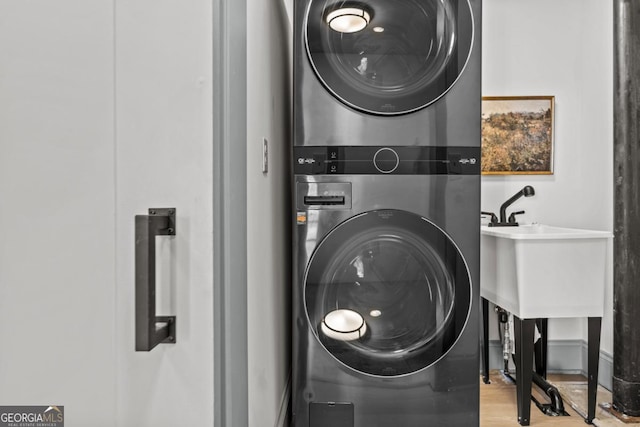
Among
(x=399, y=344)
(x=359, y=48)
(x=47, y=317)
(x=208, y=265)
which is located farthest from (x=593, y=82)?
(x=47, y=317)

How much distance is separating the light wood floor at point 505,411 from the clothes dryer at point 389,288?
62cm

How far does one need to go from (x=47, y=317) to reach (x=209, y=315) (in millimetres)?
271

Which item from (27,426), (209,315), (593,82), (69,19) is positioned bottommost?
(27,426)

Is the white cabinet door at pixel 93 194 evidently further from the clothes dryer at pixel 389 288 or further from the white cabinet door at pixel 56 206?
the clothes dryer at pixel 389 288

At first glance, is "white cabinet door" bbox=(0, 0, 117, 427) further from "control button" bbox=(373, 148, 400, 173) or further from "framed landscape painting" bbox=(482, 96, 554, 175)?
"framed landscape painting" bbox=(482, 96, 554, 175)

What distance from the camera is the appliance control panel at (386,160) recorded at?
1.54 metres

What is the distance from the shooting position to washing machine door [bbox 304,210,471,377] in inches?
60.2

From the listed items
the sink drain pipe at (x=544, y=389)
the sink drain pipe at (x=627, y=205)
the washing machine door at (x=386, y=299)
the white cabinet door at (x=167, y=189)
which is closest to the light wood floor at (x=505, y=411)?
the sink drain pipe at (x=544, y=389)

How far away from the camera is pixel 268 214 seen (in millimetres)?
1457

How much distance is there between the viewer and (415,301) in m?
1.53

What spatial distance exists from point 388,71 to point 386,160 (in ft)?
1.04

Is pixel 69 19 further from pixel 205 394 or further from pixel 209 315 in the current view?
pixel 205 394

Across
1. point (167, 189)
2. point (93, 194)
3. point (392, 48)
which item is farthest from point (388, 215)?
point (93, 194)

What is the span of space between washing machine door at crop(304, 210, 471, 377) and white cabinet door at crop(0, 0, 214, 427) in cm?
78
